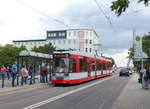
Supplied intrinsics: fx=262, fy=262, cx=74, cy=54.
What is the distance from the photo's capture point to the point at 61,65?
22578 millimetres

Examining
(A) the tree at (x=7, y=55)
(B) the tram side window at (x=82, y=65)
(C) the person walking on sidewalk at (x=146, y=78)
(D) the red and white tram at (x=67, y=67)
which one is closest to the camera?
(C) the person walking on sidewalk at (x=146, y=78)

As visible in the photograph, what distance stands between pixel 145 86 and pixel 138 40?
152 inches

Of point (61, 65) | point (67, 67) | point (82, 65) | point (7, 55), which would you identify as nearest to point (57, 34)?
point (7, 55)

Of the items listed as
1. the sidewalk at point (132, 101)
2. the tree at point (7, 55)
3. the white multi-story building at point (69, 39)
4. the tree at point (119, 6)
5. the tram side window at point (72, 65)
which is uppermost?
the white multi-story building at point (69, 39)

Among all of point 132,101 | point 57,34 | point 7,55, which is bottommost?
point 132,101

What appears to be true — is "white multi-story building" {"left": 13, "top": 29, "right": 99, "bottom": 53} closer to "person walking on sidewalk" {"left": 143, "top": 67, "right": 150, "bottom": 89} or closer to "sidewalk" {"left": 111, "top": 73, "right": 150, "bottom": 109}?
"person walking on sidewalk" {"left": 143, "top": 67, "right": 150, "bottom": 89}

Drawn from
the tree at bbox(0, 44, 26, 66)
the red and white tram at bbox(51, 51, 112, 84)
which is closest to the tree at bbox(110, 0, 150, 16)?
the red and white tram at bbox(51, 51, 112, 84)

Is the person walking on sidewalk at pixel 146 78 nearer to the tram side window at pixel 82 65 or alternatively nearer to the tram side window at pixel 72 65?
the tram side window at pixel 72 65

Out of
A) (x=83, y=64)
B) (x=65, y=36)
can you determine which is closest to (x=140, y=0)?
(x=83, y=64)

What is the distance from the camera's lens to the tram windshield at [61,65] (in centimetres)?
2225

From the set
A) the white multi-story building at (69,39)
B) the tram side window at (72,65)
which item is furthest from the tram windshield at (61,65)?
the white multi-story building at (69,39)

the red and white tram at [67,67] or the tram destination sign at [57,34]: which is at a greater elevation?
the tram destination sign at [57,34]

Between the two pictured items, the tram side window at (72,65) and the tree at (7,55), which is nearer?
the tram side window at (72,65)

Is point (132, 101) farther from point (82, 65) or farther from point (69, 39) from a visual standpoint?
point (69, 39)
